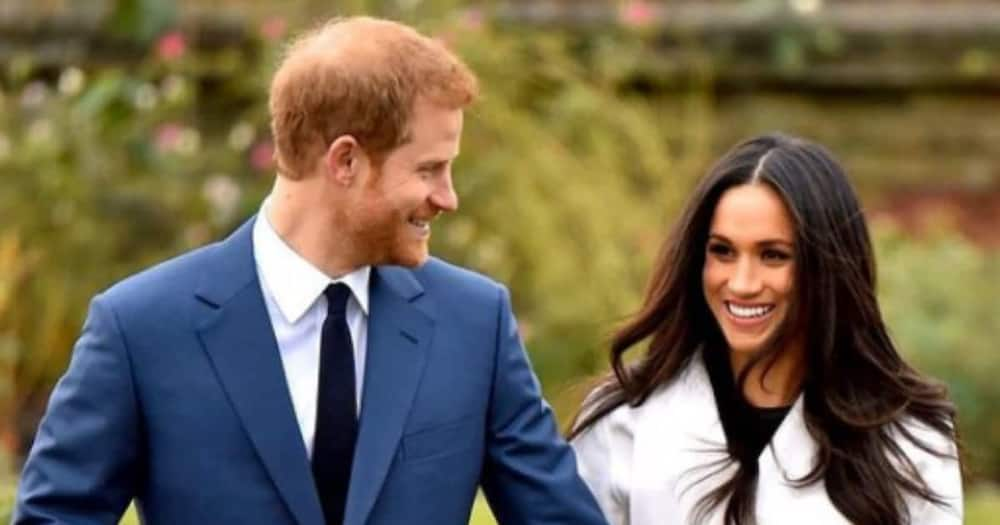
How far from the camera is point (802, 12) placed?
13.7 m

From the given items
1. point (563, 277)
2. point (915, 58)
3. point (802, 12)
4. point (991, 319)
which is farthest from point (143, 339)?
point (915, 58)

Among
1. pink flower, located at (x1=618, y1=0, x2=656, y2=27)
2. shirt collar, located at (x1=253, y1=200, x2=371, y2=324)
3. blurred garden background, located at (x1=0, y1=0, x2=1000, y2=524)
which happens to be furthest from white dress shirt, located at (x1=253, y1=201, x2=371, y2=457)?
pink flower, located at (x1=618, y1=0, x2=656, y2=27)

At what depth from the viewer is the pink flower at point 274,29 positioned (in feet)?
37.8

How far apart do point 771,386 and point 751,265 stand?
0.30 m

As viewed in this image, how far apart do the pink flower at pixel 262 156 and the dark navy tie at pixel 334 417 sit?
602cm

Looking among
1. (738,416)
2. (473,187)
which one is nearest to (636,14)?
(473,187)

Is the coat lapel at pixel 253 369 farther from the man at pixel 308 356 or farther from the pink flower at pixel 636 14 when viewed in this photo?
the pink flower at pixel 636 14

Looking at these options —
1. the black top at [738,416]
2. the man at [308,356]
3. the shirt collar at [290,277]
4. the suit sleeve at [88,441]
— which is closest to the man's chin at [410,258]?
the man at [308,356]

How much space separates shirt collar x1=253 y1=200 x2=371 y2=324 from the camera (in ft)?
17.0

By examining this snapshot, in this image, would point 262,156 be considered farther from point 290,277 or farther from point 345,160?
point 345,160

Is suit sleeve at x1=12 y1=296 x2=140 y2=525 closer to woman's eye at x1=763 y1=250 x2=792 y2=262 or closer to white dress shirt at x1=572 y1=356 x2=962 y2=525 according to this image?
white dress shirt at x1=572 y1=356 x2=962 y2=525

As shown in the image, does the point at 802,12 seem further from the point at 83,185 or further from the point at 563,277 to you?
the point at 83,185

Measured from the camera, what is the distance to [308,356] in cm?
520

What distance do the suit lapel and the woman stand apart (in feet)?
1.75
